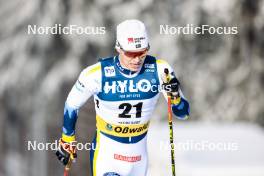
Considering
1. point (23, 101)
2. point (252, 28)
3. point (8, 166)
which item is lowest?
point (8, 166)

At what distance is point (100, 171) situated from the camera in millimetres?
5547

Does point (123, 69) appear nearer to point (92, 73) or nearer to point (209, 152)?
point (92, 73)

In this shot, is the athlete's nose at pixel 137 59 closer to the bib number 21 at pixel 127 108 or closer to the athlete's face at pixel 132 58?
the athlete's face at pixel 132 58

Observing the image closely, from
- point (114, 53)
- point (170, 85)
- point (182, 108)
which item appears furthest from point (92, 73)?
point (114, 53)

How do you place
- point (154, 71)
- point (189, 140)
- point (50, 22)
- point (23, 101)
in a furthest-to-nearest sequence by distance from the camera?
1. point (23, 101)
2. point (50, 22)
3. point (189, 140)
4. point (154, 71)

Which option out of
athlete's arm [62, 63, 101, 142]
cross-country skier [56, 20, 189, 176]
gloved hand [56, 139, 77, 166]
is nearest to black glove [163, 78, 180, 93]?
cross-country skier [56, 20, 189, 176]

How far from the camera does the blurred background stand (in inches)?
544

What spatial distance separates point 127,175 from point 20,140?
35.2 ft

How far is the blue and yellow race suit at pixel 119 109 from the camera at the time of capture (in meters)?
5.45

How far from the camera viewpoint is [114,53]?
13.1m

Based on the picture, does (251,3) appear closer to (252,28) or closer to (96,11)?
(252,28)

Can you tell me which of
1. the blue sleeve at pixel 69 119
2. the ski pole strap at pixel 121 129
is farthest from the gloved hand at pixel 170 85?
the blue sleeve at pixel 69 119

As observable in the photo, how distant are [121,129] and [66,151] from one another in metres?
0.42

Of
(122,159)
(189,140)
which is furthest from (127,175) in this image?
(189,140)
